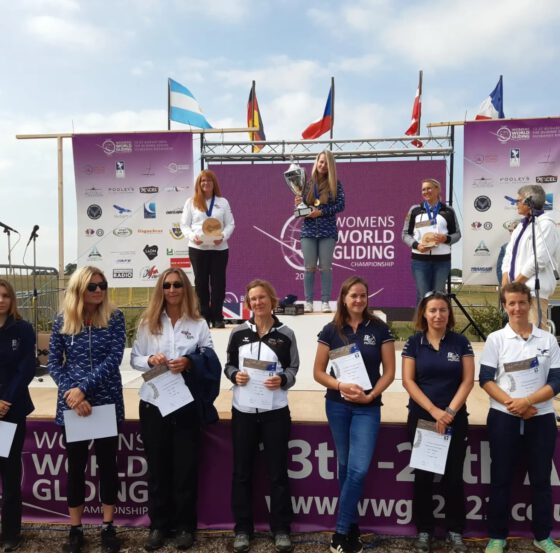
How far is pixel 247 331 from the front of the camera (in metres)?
2.27

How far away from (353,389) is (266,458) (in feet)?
1.88

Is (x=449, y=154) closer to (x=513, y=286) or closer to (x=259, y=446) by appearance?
(x=513, y=286)

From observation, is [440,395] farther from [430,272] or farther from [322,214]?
[322,214]

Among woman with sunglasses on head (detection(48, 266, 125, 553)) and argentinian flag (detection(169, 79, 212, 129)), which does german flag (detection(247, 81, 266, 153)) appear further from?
woman with sunglasses on head (detection(48, 266, 125, 553))

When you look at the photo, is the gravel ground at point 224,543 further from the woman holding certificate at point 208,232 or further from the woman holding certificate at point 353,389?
the woman holding certificate at point 208,232

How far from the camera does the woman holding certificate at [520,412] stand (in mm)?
2084

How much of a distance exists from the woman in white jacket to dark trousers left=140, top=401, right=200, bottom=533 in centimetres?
220

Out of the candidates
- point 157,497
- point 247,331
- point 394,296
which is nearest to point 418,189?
point 394,296

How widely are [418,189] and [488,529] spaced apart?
19.4 feet

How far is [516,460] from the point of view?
7.02 ft

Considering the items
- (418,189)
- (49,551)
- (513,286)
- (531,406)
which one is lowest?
(49,551)

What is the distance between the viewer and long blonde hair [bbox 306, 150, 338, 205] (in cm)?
433

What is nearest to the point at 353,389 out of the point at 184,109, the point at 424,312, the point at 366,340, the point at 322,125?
the point at 366,340

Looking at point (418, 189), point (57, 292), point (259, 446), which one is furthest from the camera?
point (418, 189)
